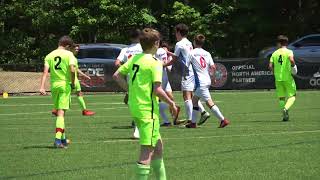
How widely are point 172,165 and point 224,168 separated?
0.76 meters

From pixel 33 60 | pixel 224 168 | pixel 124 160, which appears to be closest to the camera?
pixel 224 168

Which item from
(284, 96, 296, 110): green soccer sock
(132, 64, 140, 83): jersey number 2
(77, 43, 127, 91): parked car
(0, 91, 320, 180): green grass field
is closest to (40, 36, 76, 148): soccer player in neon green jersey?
(0, 91, 320, 180): green grass field

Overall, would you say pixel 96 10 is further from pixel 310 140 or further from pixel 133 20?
pixel 310 140

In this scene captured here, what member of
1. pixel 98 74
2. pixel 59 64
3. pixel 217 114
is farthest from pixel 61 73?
pixel 98 74

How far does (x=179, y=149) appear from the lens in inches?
466

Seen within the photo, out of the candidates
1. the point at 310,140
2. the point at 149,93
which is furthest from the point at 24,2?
the point at 149,93

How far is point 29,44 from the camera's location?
46.6 metres

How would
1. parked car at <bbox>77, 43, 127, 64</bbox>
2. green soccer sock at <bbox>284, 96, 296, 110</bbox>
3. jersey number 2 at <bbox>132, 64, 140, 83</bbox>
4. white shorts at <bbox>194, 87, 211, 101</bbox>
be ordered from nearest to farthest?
jersey number 2 at <bbox>132, 64, 140, 83</bbox>
white shorts at <bbox>194, 87, 211, 101</bbox>
green soccer sock at <bbox>284, 96, 296, 110</bbox>
parked car at <bbox>77, 43, 127, 64</bbox>

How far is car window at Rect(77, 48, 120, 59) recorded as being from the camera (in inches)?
1398

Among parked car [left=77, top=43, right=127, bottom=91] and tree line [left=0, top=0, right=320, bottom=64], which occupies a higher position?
tree line [left=0, top=0, right=320, bottom=64]

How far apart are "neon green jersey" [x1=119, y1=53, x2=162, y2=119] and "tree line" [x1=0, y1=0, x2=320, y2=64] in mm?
35313

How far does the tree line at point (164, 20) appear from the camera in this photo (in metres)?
43.8

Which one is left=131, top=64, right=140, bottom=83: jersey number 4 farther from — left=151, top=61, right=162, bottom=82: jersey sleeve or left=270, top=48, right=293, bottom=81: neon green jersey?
left=270, top=48, right=293, bottom=81: neon green jersey

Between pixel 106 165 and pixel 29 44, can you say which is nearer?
pixel 106 165
